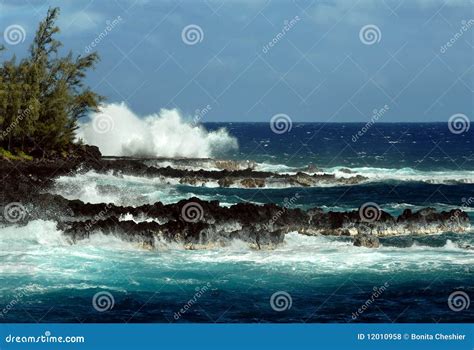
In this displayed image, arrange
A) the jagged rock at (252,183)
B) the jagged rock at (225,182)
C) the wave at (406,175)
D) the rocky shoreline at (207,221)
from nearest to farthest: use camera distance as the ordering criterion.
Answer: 1. the rocky shoreline at (207,221)
2. the jagged rock at (225,182)
3. the jagged rock at (252,183)
4. the wave at (406,175)

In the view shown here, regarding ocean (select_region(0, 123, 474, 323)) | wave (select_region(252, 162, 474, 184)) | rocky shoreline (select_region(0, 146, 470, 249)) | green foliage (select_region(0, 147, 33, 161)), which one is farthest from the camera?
wave (select_region(252, 162, 474, 184))

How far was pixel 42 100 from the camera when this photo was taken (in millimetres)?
54656

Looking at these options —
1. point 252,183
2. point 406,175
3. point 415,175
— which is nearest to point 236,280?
point 252,183

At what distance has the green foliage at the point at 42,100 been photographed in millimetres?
50094

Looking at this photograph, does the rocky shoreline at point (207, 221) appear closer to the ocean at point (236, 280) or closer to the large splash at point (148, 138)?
the ocean at point (236, 280)

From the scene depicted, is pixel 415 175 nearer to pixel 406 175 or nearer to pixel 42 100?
pixel 406 175

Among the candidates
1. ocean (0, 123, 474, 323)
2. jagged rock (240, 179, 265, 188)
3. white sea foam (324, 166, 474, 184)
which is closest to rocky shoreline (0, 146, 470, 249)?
ocean (0, 123, 474, 323)

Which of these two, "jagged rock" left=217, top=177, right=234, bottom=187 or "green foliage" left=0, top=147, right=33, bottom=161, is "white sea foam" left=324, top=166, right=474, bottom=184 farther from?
"green foliage" left=0, top=147, right=33, bottom=161

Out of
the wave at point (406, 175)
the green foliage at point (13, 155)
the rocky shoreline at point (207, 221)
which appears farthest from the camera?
the wave at point (406, 175)

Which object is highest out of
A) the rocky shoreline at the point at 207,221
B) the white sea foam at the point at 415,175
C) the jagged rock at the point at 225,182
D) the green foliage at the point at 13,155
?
the white sea foam at the point at 415,175

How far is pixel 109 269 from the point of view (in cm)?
2319

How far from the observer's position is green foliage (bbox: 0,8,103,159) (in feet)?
164

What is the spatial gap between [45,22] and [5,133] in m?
9.99

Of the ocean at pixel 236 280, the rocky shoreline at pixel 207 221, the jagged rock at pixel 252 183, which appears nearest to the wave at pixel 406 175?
the jagged rock at pixel 252 183
